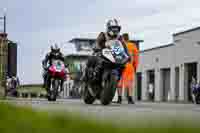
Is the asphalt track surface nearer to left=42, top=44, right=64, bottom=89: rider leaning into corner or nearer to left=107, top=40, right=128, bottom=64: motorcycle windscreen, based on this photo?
left=107, top=40, right=128, bottom=64: motorcycle windscreen

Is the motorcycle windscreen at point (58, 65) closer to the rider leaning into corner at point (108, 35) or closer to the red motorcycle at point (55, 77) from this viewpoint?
the red motorcycle at point (55, 77)

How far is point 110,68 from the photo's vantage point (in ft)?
37.4

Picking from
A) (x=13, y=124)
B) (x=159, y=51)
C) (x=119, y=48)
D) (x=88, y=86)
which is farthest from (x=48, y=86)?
(x=159, y=51)

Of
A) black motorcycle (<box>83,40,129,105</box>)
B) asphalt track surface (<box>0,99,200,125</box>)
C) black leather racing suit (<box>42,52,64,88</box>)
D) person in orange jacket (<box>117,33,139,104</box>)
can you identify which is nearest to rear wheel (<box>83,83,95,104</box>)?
black motorcycle (<box>83,40,129,105</box>)

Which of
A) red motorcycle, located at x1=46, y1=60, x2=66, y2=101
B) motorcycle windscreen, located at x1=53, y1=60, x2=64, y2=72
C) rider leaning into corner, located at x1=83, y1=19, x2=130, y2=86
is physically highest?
rider leaning into corner, located at x1=83, y1=19, x2=130, y2=86

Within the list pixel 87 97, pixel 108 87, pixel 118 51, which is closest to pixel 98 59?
pixel 118 51

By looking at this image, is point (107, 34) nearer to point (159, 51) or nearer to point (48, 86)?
point (48, 86)

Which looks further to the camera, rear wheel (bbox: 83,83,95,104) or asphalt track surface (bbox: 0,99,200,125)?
rear wheel (bbox: 83,83,95,104)

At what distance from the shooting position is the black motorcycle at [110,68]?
1108cm

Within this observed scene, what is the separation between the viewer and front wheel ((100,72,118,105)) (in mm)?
11039

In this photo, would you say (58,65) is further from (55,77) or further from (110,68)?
(110,68)

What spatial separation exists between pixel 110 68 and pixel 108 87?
50 centimetres

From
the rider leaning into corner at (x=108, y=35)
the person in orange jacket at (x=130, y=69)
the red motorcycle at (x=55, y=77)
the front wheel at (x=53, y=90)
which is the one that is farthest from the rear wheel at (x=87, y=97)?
the red motorcycle at (x=55, y=77)

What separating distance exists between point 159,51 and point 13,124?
6125 cm
